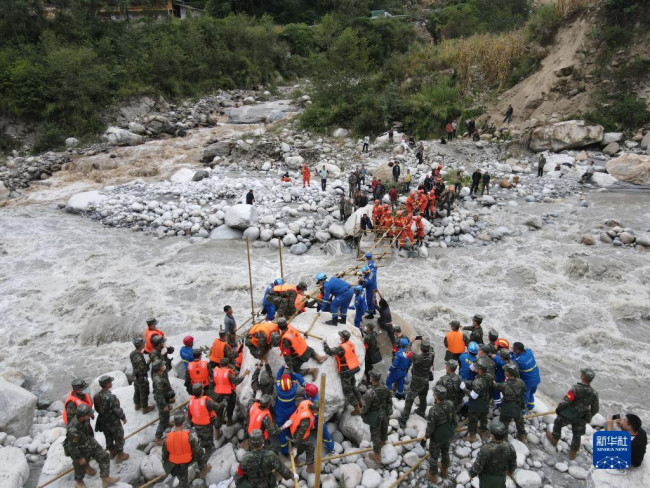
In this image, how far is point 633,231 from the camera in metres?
13.6

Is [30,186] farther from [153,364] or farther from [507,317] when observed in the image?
[507,317]

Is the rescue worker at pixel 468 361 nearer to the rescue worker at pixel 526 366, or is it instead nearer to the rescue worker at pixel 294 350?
the rescue worker at pixel 526 366

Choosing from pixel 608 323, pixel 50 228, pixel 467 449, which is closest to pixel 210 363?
pixel 467 449

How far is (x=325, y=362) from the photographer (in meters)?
6.79

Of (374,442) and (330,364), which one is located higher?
(330,364)

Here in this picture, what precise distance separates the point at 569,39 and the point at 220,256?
71.0ft

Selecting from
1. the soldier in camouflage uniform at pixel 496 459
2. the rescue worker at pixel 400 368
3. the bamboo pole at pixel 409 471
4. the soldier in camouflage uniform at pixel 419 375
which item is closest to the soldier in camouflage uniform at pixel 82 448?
the bamboo pole at pixel 409 471

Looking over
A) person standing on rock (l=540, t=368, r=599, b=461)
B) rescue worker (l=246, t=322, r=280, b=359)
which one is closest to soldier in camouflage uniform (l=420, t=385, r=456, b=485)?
person standing on rock (l=540, t=368, r=599, b=461)

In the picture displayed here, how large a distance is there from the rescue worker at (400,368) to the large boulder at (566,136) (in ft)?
55.8

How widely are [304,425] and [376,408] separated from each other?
0.98 metres

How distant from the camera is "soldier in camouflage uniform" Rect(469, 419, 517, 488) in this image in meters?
4.88

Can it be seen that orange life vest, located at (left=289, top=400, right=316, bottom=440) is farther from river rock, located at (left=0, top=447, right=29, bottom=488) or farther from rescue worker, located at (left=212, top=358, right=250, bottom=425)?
river rock, located at (left=0, top=447, right=29, bottom=488)

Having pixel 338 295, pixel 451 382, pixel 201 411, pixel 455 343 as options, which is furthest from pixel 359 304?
pixel 201 411

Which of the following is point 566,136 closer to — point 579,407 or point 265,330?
point 579,407
